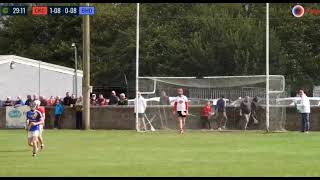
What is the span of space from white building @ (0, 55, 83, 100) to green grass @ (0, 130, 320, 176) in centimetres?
3036

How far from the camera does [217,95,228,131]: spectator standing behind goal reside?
3844 cm

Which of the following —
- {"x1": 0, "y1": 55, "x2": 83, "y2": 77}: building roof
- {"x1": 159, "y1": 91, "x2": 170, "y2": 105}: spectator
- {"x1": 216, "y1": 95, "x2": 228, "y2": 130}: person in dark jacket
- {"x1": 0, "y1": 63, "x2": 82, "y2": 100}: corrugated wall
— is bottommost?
{"x1": 216, "y1": 95, "x2": 228, "y2": 130}: person in dark jacket

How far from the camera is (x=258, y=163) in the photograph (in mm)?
19594

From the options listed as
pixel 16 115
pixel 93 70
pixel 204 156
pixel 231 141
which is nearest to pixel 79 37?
pixel 93 70

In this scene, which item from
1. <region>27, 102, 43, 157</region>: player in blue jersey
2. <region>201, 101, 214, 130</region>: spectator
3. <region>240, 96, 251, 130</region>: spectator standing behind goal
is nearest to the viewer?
<region>27, 102, 43, 157</region>: player in blue jersey

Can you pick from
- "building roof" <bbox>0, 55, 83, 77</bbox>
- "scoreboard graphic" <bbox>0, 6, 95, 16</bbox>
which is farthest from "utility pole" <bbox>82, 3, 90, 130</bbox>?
"building roof" <bbox>0, 55, 83, 77</bbox>

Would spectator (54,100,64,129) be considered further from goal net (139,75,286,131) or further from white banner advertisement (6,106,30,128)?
goal net (139,75,286,131)

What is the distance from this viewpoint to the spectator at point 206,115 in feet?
127

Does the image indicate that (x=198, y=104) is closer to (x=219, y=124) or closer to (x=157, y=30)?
(x=219, y=124)

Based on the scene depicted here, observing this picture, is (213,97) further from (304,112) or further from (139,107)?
(304,112)

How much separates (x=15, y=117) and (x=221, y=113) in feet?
39.9

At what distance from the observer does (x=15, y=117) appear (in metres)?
43.0

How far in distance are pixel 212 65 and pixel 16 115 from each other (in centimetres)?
3376

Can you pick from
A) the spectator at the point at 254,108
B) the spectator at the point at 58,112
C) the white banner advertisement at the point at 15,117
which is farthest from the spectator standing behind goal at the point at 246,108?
the white banner advertisement at the point at 15,117
